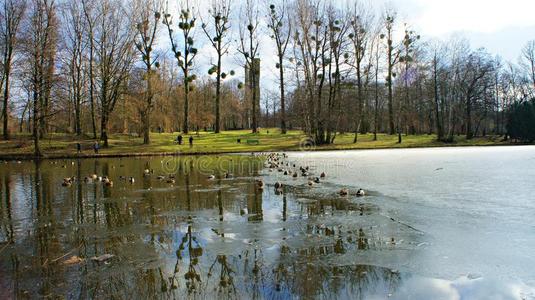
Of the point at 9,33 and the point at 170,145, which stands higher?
the point at 9,33

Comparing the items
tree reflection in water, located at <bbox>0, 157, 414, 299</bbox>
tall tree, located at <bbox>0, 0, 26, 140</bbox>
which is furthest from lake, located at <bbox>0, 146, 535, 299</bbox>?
tall tree, located at <bbox>0, 0, 26, 140</bbox>

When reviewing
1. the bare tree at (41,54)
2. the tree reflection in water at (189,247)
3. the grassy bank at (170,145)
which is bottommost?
the tree reflection in water at (189,247)

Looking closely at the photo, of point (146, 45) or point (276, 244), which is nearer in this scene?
point (276, 244)

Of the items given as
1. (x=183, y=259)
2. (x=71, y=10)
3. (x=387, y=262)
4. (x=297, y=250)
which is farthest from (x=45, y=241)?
(x=71, y=10)

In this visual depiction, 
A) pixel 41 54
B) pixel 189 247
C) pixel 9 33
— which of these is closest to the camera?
pixel 189 247

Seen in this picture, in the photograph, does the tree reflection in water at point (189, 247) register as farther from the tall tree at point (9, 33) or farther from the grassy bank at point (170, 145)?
the tall tree at point (9, 33)

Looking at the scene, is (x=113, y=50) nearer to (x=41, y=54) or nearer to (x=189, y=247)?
(x=41, y=54)

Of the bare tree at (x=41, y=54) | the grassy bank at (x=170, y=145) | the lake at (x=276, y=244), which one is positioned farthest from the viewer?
the grassy bank at (x=170, y=145)

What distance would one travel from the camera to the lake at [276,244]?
4191mm

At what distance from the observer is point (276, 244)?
5785mm

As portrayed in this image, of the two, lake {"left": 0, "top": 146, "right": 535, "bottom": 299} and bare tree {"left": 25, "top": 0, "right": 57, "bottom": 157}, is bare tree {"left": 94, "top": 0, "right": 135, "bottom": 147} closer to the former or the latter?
bare tree {"left": 25, "top": 0, "right": 57, "bottom": 157}

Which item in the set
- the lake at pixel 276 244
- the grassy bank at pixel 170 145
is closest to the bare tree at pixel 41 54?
the grassy bank at pixel 170 145

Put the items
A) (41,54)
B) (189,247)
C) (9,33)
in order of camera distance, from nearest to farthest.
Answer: (189,247) < (41,54) < (9,33)

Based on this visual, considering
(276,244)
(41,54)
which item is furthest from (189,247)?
(41,54)
